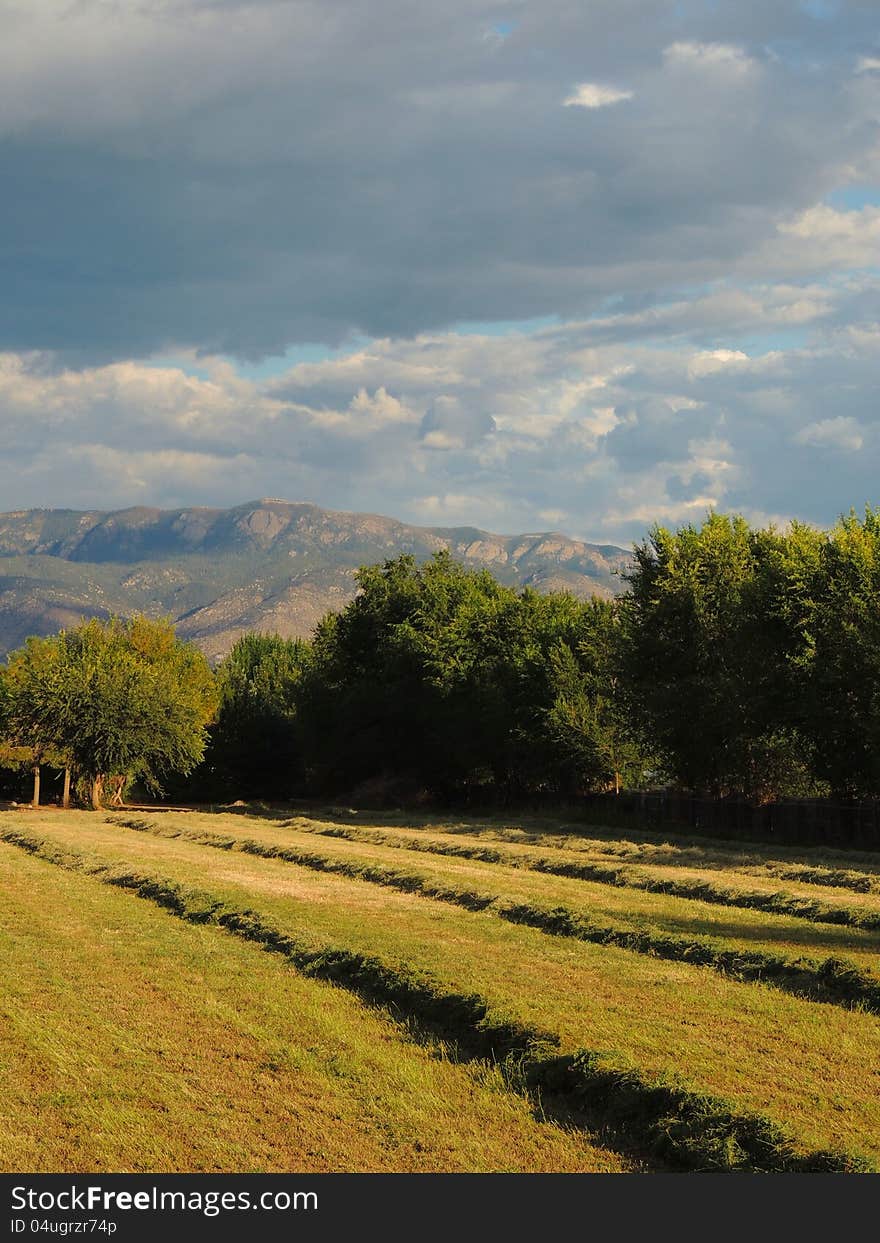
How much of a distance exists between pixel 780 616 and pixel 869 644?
174 inches

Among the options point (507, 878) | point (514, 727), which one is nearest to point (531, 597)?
point (514, 727)

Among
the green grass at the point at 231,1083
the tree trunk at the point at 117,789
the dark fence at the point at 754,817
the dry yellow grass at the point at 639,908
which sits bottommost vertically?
the tree trunk at the point at 117,789

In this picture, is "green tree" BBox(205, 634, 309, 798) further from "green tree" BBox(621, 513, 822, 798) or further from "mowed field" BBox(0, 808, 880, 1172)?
"mowed field" BBox(0, 808, 880, 1172)

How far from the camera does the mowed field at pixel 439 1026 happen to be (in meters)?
9.98

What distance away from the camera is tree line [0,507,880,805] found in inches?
1845

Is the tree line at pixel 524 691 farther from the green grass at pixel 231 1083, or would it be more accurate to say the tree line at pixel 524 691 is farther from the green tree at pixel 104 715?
the green grass at pixel 231 1083

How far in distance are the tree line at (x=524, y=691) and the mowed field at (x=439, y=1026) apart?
19.6 m

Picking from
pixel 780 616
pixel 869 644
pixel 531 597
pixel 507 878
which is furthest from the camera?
pixel 531 597

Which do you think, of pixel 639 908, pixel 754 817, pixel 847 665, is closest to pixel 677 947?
pixel 639 908

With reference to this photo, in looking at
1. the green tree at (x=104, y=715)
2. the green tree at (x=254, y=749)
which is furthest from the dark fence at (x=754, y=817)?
the green tree at (x=254, y=749)

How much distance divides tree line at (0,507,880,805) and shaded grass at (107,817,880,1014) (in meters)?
23.2

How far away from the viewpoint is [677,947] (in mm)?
18594

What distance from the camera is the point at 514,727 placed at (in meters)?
68.8

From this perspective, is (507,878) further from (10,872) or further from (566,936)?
(10,872)
